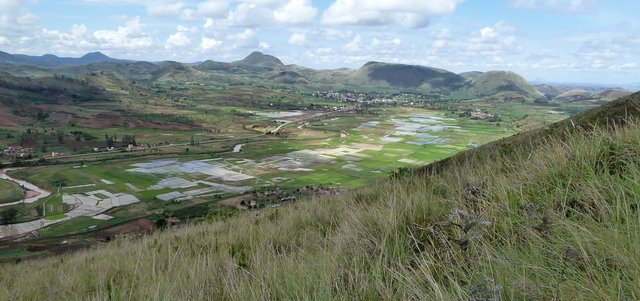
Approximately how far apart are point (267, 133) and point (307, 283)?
12648 cm

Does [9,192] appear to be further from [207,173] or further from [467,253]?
[467,253]

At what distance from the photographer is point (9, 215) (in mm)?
52344

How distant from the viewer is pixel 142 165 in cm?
8581

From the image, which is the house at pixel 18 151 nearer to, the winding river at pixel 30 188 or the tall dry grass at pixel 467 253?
the winding river at pixel 30 188

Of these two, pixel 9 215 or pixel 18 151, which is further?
pixel 18 151

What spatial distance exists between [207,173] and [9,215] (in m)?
32.7

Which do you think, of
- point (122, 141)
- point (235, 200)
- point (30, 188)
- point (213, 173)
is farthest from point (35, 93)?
point (235, 200)

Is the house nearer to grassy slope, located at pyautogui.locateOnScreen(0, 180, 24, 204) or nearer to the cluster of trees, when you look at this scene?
the cluster of trees

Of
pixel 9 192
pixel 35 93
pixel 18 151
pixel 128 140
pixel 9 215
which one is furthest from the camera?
pixel 35 93

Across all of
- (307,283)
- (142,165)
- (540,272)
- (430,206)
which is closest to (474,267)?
(540,272)

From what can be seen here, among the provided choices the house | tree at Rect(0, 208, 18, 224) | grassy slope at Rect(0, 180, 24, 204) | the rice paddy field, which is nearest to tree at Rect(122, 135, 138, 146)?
the rice paddy field

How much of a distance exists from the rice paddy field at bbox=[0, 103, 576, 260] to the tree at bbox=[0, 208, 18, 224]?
74cm

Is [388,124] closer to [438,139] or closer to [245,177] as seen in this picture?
[438,139]

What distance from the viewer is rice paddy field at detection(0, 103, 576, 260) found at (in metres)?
49.5
